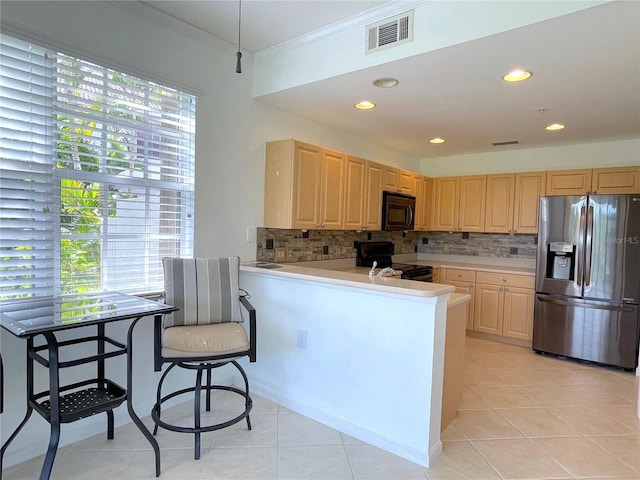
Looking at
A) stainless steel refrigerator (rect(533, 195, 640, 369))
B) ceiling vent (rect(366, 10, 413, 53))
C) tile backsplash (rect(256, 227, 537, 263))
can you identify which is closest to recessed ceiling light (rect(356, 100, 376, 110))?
ceiling vent (rect(366, 10, 413, 53))

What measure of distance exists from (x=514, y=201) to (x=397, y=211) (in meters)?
1.44

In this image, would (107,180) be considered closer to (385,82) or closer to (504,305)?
(385,82)

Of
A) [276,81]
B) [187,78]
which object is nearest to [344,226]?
[276,81]

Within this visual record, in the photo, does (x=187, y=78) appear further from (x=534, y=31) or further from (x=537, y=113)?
(x=537, y=113)

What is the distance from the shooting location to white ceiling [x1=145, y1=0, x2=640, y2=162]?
2012 mm

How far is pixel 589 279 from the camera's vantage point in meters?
3.69

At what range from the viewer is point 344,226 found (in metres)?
3.68

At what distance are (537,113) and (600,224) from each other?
4.20 feet

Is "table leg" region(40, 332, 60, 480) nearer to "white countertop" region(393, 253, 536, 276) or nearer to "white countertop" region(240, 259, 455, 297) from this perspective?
"white countertop" region(240, 259, 455, 297)

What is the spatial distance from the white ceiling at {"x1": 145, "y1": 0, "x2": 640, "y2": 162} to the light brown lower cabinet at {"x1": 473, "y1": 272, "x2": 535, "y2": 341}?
1622 mm

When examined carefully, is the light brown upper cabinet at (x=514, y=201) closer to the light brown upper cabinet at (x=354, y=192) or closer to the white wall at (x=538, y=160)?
the white wall at (x=538, y=160)

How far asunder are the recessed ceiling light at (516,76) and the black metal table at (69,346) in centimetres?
252

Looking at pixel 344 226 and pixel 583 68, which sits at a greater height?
pixel 583 68

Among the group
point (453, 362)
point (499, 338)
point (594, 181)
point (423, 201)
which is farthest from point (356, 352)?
point (594, 181)
